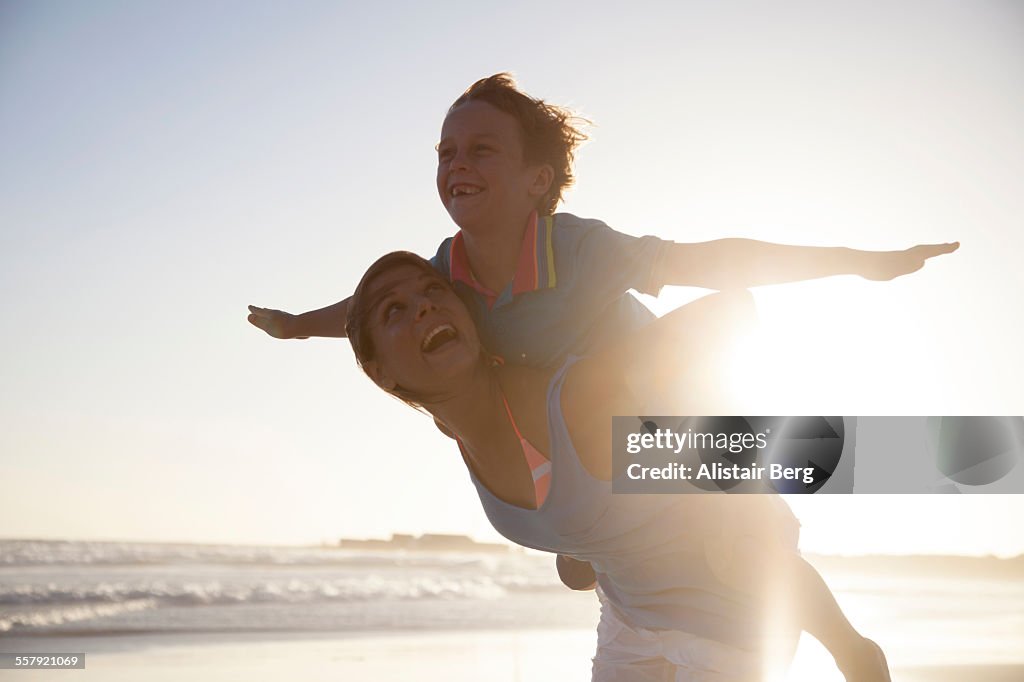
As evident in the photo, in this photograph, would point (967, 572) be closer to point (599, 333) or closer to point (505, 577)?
point (505, 577)

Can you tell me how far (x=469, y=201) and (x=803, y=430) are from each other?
0.99 metres

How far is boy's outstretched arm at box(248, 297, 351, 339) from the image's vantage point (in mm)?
2619

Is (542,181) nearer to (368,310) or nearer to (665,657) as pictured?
(368,310)

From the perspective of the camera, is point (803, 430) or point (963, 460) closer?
point (803, 430)

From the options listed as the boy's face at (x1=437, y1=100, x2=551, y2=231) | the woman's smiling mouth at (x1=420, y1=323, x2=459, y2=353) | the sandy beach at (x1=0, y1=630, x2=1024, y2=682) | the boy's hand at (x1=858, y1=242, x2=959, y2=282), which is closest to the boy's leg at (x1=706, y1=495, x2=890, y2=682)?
the boy's hand at (x1=858, y1=242, x2=959, y2=282)

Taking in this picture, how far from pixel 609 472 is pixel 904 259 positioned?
0.74 meters

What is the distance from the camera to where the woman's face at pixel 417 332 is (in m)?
2.04

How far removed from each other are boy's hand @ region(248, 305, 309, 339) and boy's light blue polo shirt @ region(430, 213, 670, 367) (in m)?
0.68

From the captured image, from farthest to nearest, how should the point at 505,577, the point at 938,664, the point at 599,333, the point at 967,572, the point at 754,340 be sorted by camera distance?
1. the point at 967,572
2. the point at 505,577
3. the point at 938,664
4. the point at 599,333
5. the point at 754,340

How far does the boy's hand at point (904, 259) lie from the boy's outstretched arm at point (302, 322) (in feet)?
4.70

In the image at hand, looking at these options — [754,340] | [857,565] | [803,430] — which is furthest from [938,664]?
[857,565]

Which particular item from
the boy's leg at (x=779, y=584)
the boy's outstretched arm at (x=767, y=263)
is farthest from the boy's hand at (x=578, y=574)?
the boy's outstretched arm at (x=767, y=263)

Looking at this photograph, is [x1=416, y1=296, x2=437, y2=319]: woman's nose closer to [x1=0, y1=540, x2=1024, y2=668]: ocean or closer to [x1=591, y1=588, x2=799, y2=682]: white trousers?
[x1=591, y1=588, x2=799, y2=682]: white trousers

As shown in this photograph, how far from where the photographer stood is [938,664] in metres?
6.30
